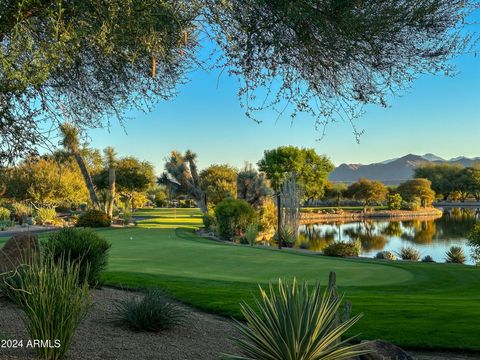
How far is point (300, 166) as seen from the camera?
341 ft

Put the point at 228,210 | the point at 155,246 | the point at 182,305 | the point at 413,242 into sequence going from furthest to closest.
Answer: the point at 413,242 < the point at 228,210 < the point at 155,246 < the point at 182,305

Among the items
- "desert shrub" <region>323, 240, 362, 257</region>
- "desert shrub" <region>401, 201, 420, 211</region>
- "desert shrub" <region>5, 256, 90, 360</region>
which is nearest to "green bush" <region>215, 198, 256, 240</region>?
"desert shrub" <region>323, 240, 362, 257</region>

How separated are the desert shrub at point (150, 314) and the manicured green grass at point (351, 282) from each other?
2383 millimetres

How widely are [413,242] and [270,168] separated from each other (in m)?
57.4

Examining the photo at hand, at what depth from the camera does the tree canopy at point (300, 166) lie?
103 meters

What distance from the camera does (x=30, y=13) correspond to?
20.5ft

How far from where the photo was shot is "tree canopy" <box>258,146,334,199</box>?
10306 centimetres

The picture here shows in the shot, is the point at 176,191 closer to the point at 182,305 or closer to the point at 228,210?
the point at 228,210

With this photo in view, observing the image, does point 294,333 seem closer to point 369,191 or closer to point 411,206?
point 411,206

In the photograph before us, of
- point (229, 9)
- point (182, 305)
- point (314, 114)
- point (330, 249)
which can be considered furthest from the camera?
point (330, 249)

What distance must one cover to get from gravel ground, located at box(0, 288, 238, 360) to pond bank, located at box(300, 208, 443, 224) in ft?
235

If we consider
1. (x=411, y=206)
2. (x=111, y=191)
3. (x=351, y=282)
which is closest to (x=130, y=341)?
(x=351, y=282)

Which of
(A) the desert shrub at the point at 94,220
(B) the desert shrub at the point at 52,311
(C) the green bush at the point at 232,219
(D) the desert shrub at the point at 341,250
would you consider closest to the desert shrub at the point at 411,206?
(C) the green bush at the point at 232,219

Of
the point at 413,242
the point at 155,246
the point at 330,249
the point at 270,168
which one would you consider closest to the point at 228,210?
the point at 155,246
